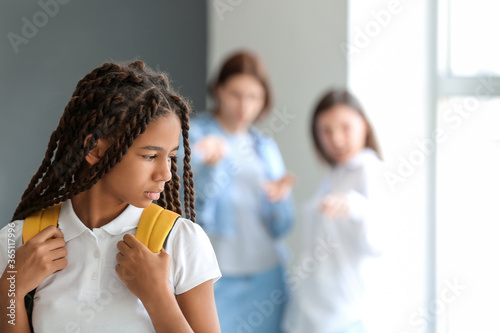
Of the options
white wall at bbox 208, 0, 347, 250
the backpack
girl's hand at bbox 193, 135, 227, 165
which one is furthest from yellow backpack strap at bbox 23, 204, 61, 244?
white wall at bbox 208, 0, 347, 250

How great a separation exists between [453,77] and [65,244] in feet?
6.72

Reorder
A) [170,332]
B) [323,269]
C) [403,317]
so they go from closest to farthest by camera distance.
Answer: [170,332], [323,269], [403,317]

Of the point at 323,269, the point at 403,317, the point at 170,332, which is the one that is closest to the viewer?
the point at 170,332

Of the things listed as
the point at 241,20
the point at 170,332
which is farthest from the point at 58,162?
the point at 241,20

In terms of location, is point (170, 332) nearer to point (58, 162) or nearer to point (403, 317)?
point (58, 162)

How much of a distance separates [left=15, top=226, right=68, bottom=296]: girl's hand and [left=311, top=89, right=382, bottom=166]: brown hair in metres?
1.68

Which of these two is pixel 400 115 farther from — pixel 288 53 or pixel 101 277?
pixel 101 277

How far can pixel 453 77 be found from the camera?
2479 millimetres

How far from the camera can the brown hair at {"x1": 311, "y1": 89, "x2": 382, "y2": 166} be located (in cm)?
233

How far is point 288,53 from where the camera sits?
101 inches

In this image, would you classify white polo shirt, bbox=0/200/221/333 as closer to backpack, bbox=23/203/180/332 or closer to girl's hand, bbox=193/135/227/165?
backpack, bbox=23/203/180/332

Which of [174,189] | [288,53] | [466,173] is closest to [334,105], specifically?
[288,53]

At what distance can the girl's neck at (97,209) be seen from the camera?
0.86m

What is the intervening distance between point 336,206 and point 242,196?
0.37 m
